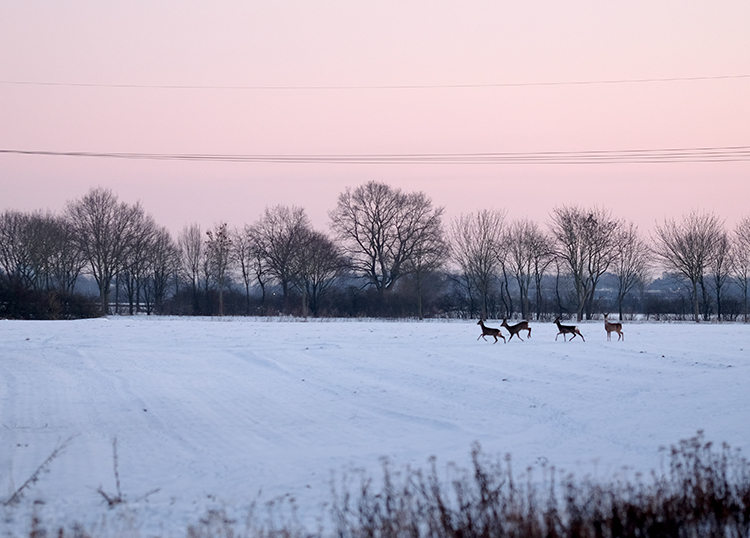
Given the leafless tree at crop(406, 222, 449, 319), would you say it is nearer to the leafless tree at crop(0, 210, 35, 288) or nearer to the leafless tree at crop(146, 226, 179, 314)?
the leafless tree at crop(146, 226, 179, 314)

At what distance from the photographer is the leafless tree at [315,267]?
61.2m

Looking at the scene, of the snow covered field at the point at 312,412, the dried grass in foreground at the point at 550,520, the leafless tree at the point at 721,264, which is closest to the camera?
the dried grass in foreground at the point at 550,520

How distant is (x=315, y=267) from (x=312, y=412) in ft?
158

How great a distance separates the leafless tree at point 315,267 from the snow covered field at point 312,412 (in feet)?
124

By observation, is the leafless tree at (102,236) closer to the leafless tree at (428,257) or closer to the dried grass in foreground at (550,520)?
the leafless tree at (428,257)

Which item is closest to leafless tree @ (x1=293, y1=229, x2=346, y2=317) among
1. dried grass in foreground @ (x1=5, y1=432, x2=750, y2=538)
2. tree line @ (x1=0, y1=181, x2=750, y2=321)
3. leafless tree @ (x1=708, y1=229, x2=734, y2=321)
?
tree line @ (x1=0, y1=181, x2=750, y2=321)

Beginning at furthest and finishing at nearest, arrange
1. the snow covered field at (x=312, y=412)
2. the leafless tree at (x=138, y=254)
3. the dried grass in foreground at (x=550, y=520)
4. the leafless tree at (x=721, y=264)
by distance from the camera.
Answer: the leafless tree at (x=138, y=254)
the leafless tree at (x=721, y=264)
the snow covered field at (x=312, y=412)
the dried grass in foreground at (x=550, y=520)

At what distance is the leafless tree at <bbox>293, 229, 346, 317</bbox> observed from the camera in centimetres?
6125

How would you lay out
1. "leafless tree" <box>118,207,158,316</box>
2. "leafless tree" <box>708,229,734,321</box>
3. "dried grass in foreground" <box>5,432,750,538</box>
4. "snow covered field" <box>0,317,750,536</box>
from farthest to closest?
"leafless tree" <box>118,207,158,316</box> < "leafless tree" <box>708,229,734,321</box> < "snow covered field" <box>0,317,750,536</box> < "dried grass in foreground" <box>5,432,750,538</box>

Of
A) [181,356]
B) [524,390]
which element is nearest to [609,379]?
[524,390]

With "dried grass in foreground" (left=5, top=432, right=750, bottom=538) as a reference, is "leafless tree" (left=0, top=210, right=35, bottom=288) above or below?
above

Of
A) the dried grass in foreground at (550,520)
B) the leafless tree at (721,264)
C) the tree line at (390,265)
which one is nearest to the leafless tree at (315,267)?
the tree line at (390,265)

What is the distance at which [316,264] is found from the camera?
6147 cm

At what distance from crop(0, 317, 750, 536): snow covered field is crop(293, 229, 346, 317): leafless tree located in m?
37.8
